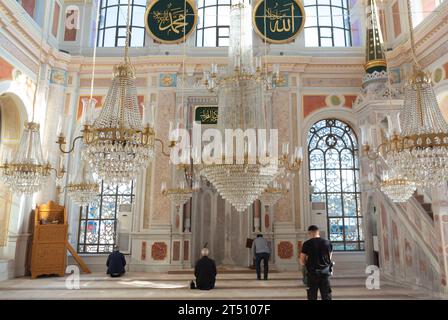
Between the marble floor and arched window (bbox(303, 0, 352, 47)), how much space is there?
5879 mm

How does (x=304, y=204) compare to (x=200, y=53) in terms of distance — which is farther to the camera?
(x=200, y=53)

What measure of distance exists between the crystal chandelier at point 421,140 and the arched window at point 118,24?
741 cm

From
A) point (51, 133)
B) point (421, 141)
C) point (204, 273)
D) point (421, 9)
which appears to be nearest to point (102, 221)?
point (51, 133)

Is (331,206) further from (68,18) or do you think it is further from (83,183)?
(68,18)

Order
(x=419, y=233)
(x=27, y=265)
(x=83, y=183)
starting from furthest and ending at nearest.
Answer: (x=27, y=265) < (x=83, y=183) < (x=419, y=233)

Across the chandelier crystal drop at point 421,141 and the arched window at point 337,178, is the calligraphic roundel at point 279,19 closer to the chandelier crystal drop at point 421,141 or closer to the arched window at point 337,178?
the arched window at point 337,178

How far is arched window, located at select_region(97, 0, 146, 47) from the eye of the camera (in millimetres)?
9312

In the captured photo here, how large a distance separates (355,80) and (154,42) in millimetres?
5092

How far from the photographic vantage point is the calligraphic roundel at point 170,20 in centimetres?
888

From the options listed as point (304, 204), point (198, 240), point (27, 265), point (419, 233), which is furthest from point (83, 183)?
point (419, 233)

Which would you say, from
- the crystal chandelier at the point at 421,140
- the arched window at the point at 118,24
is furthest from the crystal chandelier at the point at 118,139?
the arched window at the point at 118,24

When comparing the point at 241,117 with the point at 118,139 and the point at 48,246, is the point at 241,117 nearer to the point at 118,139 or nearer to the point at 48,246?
the point at 118,139

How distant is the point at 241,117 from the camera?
10.1ft

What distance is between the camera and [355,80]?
8797mm
